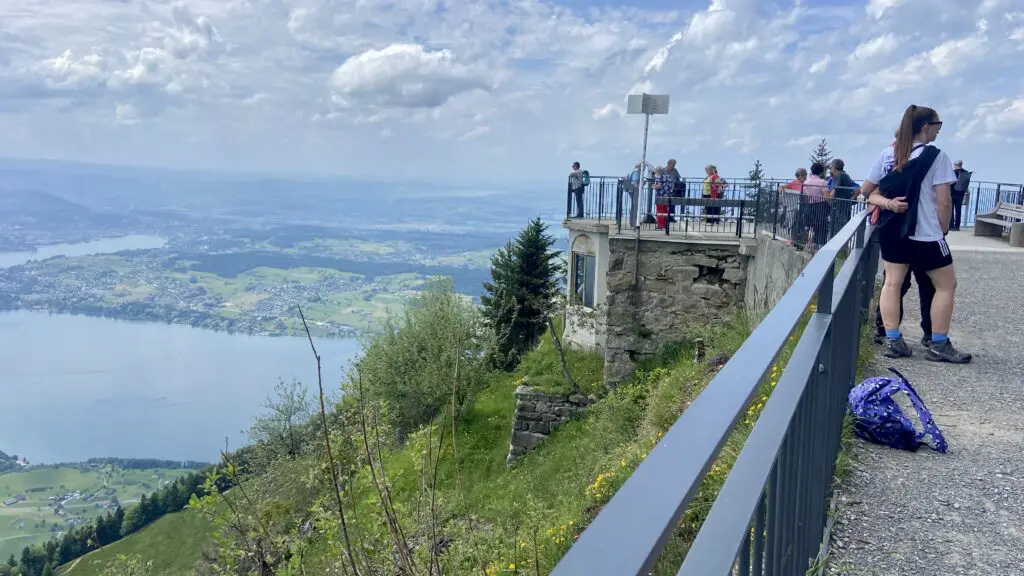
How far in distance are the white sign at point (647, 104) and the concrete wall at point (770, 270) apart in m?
3.21

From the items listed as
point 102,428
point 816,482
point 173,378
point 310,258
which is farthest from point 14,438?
point 816,482

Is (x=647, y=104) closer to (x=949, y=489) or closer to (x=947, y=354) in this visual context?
(x=947, y=354)

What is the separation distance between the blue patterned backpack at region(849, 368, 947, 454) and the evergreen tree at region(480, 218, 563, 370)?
24.5 metres

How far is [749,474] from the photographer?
1317 millimetres

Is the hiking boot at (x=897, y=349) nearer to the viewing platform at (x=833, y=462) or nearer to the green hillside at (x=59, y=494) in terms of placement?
the viewing platform at (x=833, y=462)

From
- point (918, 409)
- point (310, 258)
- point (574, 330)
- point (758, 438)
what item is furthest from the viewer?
point (310, 258)

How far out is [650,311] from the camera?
53.5 ft

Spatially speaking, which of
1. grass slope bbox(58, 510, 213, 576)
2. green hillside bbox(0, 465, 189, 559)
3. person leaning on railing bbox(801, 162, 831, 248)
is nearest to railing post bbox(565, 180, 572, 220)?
person leaning on railing bbox(801, 162, 831, 248)

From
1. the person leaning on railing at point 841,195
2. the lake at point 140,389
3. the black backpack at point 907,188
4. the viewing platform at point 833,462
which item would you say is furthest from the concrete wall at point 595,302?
the lake at point 140,389

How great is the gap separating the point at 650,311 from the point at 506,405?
8255 mm

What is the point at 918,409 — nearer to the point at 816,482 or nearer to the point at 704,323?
the point at 816,482

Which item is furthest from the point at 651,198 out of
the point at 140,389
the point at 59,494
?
the point at 140,389

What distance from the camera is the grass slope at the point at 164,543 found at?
3522 cm

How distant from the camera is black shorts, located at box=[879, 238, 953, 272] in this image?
5312 mm
